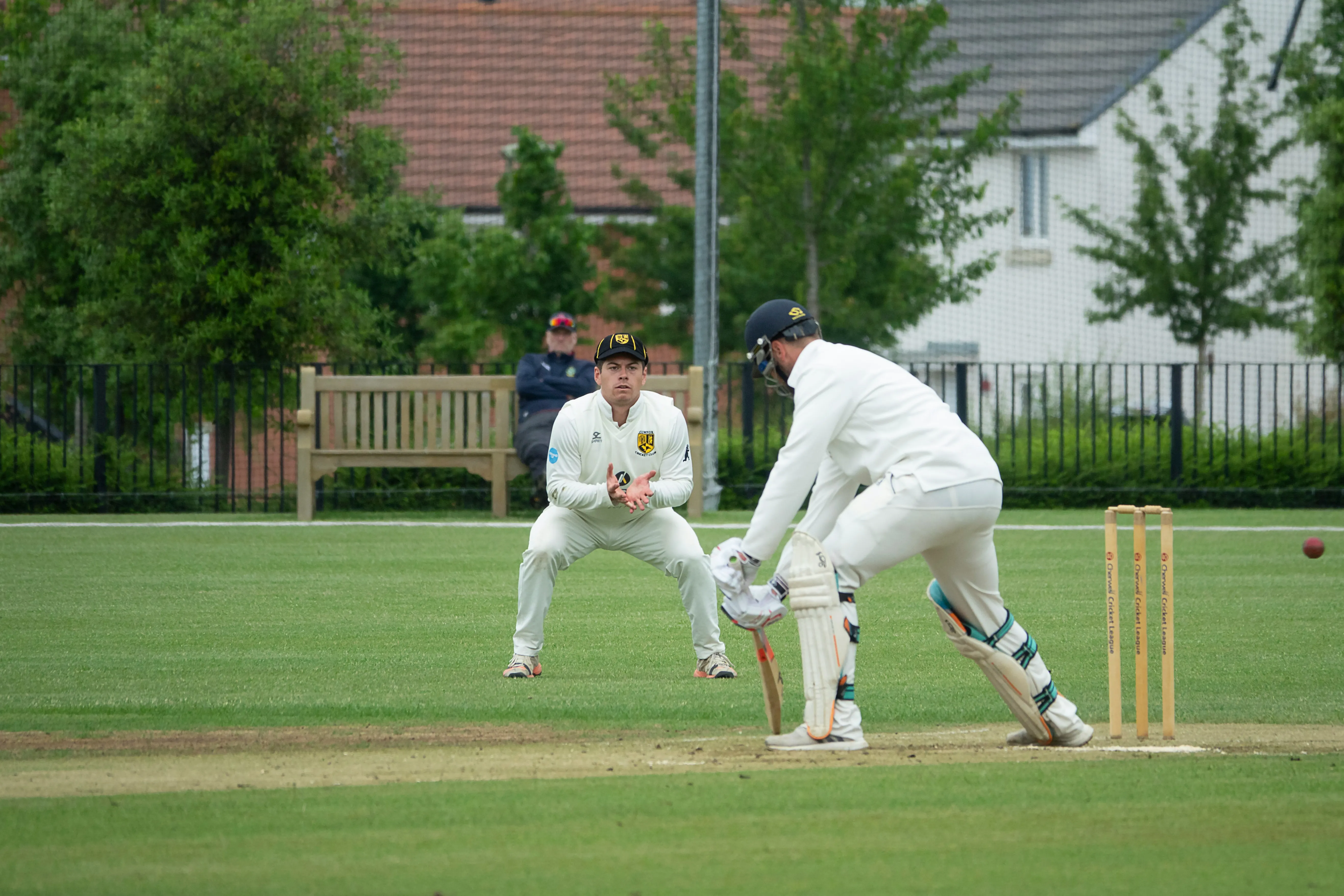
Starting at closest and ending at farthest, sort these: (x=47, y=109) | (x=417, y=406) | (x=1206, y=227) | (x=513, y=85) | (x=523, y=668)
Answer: (x=523, y=668)
(x=417, y=406)
(x=47, y=109)
(x=1206, y=227)
(x=513, y=85)

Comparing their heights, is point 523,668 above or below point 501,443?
below

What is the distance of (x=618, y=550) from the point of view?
8477mm

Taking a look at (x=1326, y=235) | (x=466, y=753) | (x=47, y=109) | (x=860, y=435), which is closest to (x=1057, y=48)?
(x=1326, y=235)

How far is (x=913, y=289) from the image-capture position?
79.9ft

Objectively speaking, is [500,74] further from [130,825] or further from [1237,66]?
[130,825]

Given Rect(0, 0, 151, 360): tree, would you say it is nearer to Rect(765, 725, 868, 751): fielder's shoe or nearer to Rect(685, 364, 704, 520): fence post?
Rect(685, 364, 704, 520): fence post

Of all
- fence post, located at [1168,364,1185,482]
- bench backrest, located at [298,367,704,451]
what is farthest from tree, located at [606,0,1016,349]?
bench backrest, located at [298,367,704,451]

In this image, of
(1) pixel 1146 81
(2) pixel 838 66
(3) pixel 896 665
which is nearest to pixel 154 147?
(2) pixel 838 66

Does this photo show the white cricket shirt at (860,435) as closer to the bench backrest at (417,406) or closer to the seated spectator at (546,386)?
the seated spectator at (546,386)

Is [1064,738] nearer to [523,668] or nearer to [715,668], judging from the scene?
[715,668]

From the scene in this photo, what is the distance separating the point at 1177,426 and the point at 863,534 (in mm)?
14169

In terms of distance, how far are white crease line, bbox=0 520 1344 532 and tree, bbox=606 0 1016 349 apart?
835 centimetres

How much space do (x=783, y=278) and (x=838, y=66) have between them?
3795mm

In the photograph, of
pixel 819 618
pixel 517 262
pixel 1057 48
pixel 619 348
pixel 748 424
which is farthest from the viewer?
pixel 1057 48
